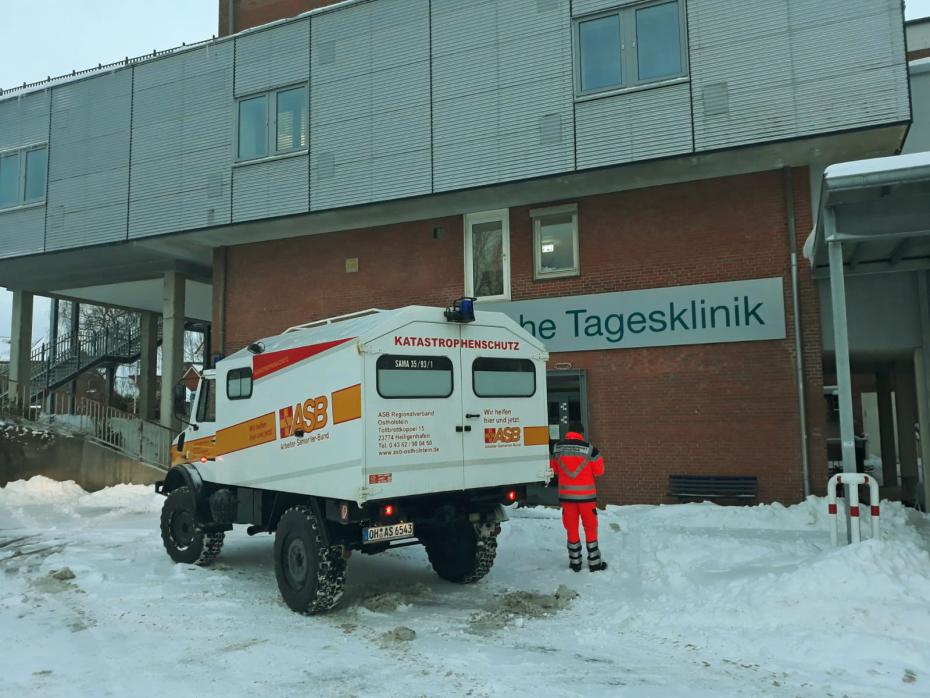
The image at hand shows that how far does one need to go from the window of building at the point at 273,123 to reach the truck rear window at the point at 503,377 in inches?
394

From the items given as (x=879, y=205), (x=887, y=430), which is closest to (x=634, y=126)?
(x=879, y=205)

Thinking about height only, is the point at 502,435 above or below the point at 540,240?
below

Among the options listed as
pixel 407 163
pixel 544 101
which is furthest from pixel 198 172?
pixel 544 101

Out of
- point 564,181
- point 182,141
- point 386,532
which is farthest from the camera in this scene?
point 182,141

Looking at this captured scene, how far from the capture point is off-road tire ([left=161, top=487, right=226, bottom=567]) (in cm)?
889

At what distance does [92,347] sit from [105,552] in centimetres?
1886

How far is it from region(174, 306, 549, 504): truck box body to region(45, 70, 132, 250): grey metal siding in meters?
11.6

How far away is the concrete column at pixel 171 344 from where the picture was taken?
64.3ft

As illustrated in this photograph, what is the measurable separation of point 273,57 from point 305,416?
1203 centimetres

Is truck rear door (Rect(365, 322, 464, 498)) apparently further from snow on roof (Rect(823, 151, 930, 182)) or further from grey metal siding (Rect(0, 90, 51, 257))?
grey metal siding (Rect(0, 90, 51, 257))

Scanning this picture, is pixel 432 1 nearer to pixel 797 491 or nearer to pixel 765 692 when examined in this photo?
pixel 797 491

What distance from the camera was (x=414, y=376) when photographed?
701 cm

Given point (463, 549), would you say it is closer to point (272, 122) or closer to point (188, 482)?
point (188, 482)

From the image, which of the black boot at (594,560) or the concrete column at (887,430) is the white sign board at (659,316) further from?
the concrete column at (887,430)
